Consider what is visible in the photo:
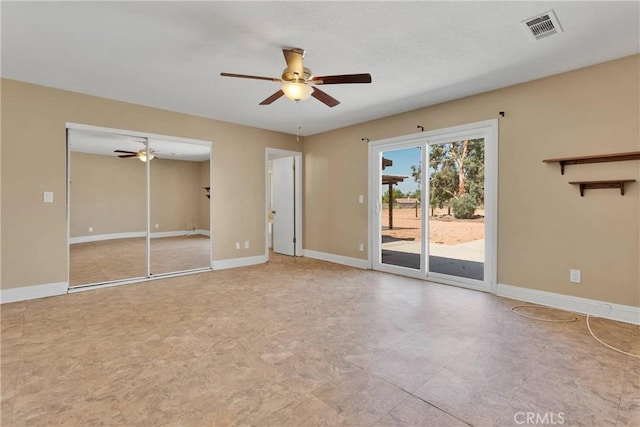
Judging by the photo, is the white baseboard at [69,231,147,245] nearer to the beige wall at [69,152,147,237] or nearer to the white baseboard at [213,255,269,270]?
the beige wall at [69,152,147,237]

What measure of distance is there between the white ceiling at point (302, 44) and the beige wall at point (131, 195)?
Answer: 44.5 inches

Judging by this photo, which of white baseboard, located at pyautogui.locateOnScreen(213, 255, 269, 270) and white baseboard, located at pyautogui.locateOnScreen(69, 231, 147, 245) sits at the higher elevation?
white baseboard, located at pyautogui.locateOnScreen(69, 231, 147, 245)

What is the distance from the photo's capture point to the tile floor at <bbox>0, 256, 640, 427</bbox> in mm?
1739

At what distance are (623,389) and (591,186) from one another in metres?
2.16

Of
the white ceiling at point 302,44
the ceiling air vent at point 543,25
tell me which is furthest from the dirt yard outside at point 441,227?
the ceiling air vent at point 543,25

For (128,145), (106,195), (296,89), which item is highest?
(296,89)

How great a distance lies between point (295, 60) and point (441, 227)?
127 inches

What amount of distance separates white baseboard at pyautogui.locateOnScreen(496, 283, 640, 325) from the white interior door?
4275 millimetres

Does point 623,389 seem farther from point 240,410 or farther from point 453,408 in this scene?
point 240,410

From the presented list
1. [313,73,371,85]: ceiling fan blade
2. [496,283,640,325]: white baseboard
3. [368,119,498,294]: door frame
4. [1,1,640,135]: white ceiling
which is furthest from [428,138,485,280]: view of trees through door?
Result: [313,73,371,85]: ceiling fan blade

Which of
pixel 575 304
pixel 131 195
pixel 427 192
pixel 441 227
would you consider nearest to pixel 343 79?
pixel 427 192

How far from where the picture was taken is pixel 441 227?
183 inches

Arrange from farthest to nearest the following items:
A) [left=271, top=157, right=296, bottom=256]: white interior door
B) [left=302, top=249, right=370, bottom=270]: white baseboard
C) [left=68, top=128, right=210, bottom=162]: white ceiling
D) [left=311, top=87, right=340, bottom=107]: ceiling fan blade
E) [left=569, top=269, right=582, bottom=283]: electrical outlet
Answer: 1. [left=271, top=157, right=296, bottom=256]: white interior door
2. [left=302, top=249, right=370, bottom=270]: white baseboard
3. [left=68, top=128, right=210, bottom=162]: white ceiling
4. [left=569, top=269, right=582, bottom=283]: electrical outlet
5. [left=311, top=87, right=340, bottom=107]: ceiling fan blade

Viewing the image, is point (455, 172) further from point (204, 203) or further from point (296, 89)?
point (204, 203)
